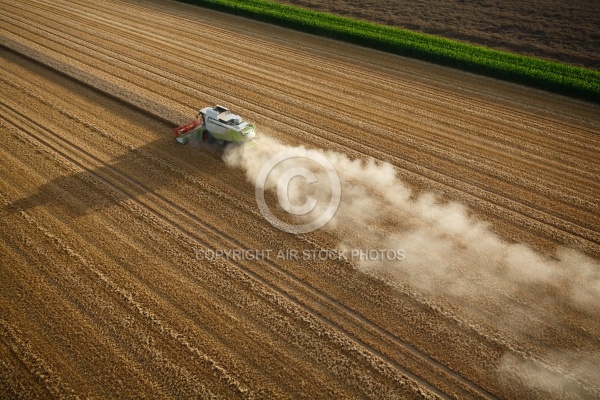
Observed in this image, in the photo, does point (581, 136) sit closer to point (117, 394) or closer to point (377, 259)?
point (377, 259)

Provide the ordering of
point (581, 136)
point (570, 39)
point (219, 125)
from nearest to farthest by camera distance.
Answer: point (219, 125)
point (581, 136)
point (570, 39)

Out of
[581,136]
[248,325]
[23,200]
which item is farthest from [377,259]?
[581,136]

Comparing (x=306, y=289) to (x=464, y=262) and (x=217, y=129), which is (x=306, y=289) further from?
(x=217, y=129)

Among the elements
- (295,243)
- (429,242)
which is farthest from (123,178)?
(429,242)

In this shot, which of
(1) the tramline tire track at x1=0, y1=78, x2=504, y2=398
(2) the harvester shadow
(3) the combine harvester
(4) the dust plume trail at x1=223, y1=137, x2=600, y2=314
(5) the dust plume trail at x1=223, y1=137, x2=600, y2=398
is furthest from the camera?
(3) the combine harvester

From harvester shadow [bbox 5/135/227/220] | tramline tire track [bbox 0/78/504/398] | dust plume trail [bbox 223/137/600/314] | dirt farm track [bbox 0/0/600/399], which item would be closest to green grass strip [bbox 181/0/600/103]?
dirt farm track [bbox 0/0/600/399]

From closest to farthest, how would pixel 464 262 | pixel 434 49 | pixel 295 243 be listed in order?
pixel 464 262 < pixel 295 243 < pixel 434 49

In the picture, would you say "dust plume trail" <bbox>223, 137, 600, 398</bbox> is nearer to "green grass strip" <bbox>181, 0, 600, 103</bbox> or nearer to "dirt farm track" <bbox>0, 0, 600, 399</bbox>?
"dirt farm track" <bbox>0, 0, 600, 399</bbox>
